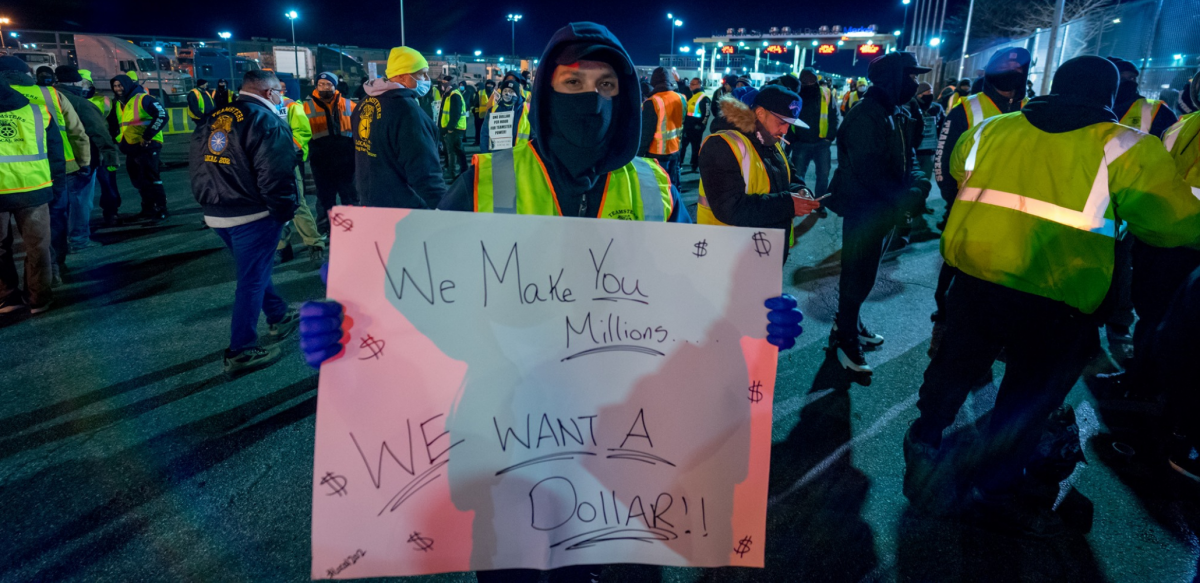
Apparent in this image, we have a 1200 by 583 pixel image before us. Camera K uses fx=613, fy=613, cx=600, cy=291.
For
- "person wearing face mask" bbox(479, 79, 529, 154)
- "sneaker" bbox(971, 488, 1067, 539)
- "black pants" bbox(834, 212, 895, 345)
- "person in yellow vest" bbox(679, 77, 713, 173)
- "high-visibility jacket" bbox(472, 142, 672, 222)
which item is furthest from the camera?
"person in yellow vest" bbox(679, 77, 713, 173)

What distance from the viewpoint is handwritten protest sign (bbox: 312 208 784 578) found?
1332mm

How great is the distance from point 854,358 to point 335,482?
11.9ft

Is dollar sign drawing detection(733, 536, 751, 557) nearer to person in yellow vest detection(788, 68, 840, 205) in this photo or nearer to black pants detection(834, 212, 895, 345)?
black pants detection(834, 212, 895, 345)

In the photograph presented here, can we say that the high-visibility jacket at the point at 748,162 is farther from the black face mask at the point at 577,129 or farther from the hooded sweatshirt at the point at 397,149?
the hooded sweatshirt at the point at 397,149

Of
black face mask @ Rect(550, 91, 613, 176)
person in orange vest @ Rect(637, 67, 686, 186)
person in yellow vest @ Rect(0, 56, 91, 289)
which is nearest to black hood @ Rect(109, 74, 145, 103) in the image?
person in yellow vest @ Rect(0, 56, 91, 289)

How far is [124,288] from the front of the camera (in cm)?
567

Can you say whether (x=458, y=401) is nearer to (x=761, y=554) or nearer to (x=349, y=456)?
(x=349, y=456)

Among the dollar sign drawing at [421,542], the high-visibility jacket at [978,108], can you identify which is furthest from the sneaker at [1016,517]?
the high-visibility jacket at [978,108]

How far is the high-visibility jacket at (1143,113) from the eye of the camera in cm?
480

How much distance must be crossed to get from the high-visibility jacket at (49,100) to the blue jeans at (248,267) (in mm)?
2482

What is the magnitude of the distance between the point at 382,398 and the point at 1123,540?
319 centimetres

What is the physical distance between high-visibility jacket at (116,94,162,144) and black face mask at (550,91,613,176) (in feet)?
27.9

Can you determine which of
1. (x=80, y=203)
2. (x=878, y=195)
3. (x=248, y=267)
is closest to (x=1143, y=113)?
(x=878, y=195)

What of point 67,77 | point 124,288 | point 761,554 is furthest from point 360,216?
point 67,77
